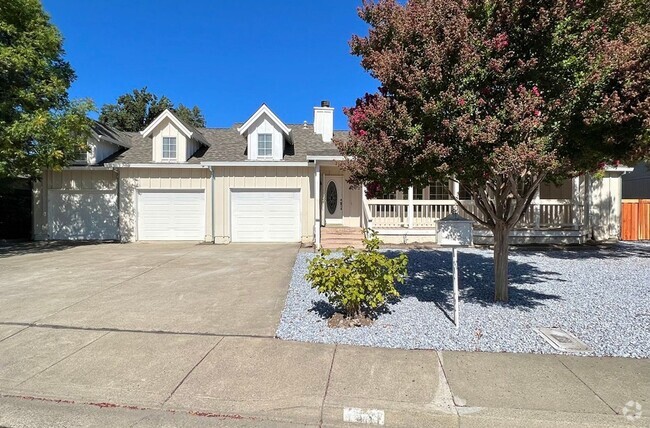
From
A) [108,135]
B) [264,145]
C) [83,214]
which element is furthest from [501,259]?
[108,135]

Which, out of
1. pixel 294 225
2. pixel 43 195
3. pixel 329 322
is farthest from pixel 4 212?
pixel 329 322

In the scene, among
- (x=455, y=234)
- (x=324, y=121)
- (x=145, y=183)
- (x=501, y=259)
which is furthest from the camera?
(x=324, y=121)

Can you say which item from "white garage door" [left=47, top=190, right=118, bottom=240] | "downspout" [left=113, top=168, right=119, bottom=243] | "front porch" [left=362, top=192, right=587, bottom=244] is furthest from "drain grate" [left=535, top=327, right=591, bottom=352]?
"white garage door" [left=47, top=190, right=118, bottom=240]

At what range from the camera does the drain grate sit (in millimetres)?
4341

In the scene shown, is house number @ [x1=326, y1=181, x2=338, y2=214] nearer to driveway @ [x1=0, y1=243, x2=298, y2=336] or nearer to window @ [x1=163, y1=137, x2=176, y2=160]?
driveway @ [x1=0, y1=243, x2=298, y2=336]

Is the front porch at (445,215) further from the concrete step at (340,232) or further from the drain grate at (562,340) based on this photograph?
the drain grate at (562,340)

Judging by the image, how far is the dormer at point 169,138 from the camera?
14.9 meters

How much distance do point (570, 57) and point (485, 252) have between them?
315 inches

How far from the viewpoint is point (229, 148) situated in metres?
15.9

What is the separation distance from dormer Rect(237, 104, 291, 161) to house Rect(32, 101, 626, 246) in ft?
0.13

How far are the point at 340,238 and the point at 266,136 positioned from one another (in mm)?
5098

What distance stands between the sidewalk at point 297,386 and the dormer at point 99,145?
12582 millimetres

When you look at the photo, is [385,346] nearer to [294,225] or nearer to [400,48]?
[400,48]

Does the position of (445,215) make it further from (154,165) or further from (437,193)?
(154,165)
